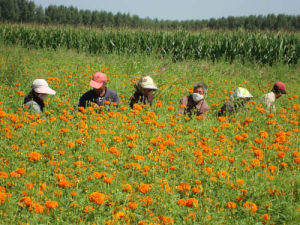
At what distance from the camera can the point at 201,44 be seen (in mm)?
15094

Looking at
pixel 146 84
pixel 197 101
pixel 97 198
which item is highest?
pixel 146 84

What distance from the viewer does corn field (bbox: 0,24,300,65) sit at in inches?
574

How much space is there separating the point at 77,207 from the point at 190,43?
45.7ft

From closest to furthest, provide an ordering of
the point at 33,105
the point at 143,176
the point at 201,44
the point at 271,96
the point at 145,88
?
the point at 143,176 → the point at 33,105 → the point at 145,88 → the point at 271,96 → the point at 201,44

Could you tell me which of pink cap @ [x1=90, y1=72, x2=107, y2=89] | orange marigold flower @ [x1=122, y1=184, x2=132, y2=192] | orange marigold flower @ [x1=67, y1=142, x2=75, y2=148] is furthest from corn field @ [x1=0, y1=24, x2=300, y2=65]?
orange marigold flower @ [x1=122, y1=184, x2=132, y2=192]

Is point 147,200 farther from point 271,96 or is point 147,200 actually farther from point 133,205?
point 271,96

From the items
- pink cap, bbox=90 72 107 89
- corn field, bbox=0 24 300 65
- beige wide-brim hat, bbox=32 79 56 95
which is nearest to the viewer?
beige wide-brim hat, bbox=32 79 56 95

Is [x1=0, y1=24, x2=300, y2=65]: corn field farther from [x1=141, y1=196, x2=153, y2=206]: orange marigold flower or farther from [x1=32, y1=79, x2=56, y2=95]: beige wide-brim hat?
[x1=141, y1=196, x2=153, y2=206]: orange marigold flower

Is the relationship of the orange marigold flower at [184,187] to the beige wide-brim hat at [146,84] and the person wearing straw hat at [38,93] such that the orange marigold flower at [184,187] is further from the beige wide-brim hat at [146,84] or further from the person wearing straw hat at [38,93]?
the person wearing straw hat at [38,93]

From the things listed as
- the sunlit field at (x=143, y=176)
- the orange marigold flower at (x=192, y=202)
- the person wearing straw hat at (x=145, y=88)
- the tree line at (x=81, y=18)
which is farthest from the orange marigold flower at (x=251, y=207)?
the tree line at (x=81, y=18)

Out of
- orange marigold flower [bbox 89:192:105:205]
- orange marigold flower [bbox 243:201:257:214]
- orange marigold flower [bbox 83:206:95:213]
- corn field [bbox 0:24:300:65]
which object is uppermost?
corn field [bbox 0:24:300:65]

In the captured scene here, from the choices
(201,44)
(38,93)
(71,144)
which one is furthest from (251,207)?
(201,44)

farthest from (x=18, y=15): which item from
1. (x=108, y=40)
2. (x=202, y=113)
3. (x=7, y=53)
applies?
(x=202, y=113)

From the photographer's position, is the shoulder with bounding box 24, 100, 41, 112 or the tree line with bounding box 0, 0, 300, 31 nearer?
the shoulder with bounding box 24, 100, 41, 112
